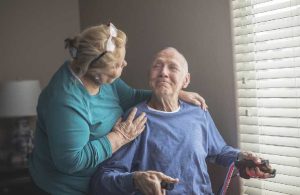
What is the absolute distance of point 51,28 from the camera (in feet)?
9.48

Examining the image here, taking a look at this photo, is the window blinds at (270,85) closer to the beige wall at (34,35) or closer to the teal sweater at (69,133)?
the teal sweater at (69,133)

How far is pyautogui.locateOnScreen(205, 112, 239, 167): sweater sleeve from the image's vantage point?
5.37 feet

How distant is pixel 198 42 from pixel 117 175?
0.91m

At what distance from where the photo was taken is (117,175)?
4.53 feet

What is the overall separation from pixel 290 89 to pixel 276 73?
10 cm

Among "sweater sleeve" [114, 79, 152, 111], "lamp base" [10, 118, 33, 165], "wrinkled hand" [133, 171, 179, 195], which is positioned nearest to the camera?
"wrinkled hand" [133, 171, 179, 195]

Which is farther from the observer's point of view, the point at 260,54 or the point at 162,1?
the point at 162,1

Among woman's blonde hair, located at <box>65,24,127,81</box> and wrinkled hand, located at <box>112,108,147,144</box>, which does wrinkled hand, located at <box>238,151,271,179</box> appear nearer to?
wrinkled hand, located at <box>112,108,147,144</box>

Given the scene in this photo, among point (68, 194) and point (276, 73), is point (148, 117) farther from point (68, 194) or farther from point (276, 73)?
point (276, 73)

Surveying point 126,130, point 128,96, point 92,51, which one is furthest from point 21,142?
point 92,51

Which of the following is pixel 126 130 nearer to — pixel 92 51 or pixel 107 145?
pixel 107 145

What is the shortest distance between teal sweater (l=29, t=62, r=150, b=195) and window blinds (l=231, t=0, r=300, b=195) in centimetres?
69

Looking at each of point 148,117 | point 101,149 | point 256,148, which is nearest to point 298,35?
point 256,148

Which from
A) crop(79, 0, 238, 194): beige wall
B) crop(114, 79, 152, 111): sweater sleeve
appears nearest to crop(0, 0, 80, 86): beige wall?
crop(79, 0, 238, 194): beige wall
